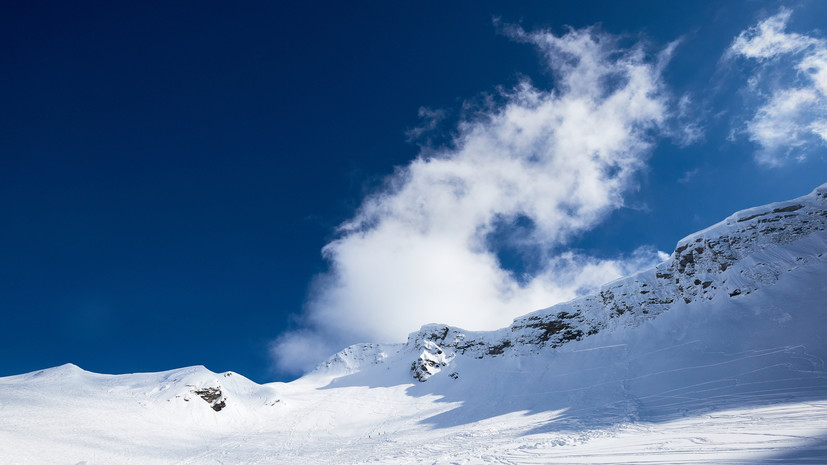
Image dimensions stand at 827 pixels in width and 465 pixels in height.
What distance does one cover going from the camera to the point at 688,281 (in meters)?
48.2

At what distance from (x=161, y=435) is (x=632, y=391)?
42.8 metres

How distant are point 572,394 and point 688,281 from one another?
26736 mm

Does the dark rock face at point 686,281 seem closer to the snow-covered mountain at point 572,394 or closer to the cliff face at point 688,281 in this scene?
the cliff face at point 688,281

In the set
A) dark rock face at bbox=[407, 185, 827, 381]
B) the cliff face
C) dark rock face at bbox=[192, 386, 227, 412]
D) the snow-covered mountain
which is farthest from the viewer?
dark rock face at bbox=[192, 386, 227, 412]

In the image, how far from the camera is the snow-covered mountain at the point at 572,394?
15.9 m

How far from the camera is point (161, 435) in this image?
107ft

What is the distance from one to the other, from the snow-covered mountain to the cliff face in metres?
0.23

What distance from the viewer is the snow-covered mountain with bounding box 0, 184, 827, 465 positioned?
1586 centimetres

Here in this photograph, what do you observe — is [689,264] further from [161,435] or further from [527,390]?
[161,435]

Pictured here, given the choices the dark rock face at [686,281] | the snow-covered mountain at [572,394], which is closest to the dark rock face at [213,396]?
the snow-covered mountain at [572,394]

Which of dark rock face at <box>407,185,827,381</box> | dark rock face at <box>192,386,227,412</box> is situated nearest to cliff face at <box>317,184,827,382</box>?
dark rock face at <box>407,185,827,381</box>

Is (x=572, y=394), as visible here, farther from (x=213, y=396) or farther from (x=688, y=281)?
(x=213, y=396)

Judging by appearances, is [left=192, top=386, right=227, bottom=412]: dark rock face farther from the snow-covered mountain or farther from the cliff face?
the cliff face

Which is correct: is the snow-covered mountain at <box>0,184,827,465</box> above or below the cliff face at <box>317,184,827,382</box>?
below
